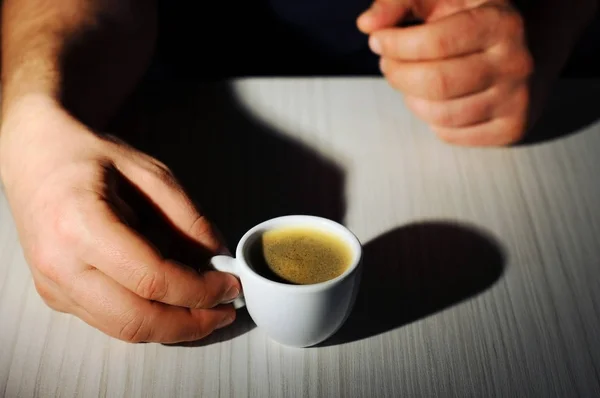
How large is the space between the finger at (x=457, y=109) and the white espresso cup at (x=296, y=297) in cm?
34

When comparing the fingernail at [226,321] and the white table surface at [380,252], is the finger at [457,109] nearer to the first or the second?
the white table surface at [380,252]

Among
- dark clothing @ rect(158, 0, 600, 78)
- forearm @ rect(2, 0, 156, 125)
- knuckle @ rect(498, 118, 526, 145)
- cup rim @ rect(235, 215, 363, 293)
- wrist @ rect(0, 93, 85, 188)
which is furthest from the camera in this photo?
dark clothing @ rect(158, 0, 600, 78)

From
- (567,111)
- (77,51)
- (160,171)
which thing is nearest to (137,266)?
(160,171)

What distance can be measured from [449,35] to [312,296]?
45 centimetres

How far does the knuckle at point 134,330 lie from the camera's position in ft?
1.92

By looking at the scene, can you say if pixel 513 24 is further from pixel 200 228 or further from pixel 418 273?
pixel 200 228

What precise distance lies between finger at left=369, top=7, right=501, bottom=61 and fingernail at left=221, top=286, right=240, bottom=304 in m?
0.43

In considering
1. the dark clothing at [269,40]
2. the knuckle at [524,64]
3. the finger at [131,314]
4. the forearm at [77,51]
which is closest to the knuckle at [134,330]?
the finger at [131,314]

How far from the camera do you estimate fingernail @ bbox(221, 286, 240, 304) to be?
60 centimetres

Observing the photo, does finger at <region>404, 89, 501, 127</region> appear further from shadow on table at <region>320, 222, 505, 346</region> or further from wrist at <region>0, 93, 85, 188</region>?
wrist at <region>0, 93, 85, 188</region>

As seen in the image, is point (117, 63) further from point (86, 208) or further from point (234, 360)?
point (234, 360)

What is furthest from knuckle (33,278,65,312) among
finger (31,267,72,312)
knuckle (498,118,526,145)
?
knuckle (498,118,526,145)

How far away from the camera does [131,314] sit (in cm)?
58

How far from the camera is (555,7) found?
101 centimetres
